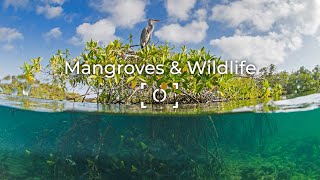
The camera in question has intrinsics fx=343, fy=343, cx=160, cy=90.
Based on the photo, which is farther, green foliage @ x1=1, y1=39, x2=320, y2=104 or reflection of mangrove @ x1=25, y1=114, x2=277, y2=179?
reflection of mangrove @ x1=25, y1=114, x2=277, y2=179

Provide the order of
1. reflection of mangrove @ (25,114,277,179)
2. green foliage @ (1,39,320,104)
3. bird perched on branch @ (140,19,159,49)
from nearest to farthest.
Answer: green foliage @ (1,39,320,104)
bird perched on branch @ (140,19,159,49)
reflection of mangrove @ (25,114,277,179)

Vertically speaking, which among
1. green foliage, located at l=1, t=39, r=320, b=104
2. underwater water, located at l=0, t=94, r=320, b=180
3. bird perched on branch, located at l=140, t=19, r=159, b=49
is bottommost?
underwater water, located at l=0, t=94, r=320, b=180

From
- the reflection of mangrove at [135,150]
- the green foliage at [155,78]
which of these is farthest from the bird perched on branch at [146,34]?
the reflection of mangrove at [135,150]

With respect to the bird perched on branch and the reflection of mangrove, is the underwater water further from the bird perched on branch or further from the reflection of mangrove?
the bird perched on branch

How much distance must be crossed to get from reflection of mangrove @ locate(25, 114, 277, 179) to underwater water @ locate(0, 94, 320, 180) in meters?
0.02

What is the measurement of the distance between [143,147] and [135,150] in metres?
0.25

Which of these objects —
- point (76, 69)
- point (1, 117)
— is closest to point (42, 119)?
point (1, 117)

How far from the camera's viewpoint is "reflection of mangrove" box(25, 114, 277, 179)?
25.1ft

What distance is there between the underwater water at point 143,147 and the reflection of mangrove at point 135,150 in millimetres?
22

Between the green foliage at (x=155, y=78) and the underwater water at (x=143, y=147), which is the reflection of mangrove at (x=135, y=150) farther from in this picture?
the green foliage at (x=155, y=78)

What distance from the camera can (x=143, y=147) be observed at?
24.8 feet

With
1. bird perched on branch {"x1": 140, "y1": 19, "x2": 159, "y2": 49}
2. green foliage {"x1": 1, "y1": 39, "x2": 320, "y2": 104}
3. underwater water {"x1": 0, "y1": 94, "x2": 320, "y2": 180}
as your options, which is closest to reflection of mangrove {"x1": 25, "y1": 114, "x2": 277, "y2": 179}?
underwater water {"x1": 0, "y1": 94, "x2": 320, "y2": 180}

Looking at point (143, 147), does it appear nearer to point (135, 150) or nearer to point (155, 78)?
point (135, 150)

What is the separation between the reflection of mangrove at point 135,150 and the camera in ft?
25.1
